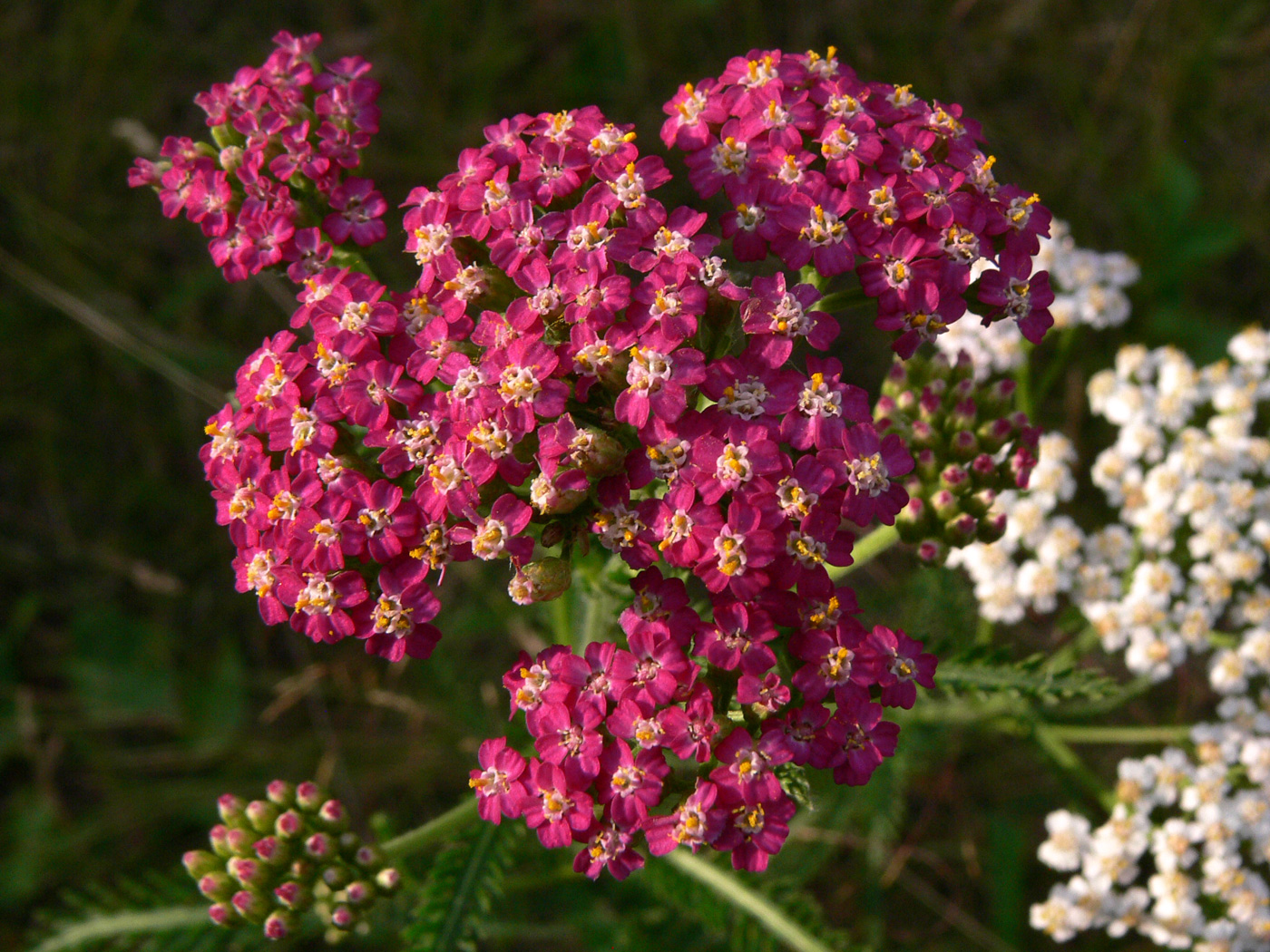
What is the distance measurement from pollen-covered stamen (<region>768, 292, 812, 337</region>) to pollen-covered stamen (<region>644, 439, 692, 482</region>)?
1.48 ft

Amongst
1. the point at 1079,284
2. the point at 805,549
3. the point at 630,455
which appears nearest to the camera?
the point at 805,549

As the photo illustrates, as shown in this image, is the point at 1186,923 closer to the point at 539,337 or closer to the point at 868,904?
the point at 868,904

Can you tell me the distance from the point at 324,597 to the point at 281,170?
5.18ft

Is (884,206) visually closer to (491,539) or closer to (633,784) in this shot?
(491,539)

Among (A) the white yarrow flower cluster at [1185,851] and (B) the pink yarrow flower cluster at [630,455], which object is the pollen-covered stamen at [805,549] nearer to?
(B) the pink yarrow flower cluster at [630,455]

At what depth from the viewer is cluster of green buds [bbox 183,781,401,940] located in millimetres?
3594

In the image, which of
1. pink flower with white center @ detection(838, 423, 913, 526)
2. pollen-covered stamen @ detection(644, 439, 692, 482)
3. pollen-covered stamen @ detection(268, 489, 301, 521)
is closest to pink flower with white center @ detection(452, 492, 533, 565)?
pollen-covered stamen @ detection(644, 439, 692, 482)

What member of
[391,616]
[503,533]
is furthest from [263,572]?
[503,533]

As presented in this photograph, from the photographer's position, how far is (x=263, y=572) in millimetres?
→ 3203

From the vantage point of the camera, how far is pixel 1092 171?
7.23 meters

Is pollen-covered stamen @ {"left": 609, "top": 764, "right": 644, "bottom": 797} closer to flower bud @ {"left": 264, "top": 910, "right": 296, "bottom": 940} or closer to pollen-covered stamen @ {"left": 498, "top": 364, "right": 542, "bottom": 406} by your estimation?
pollen-covered stamen @ {"left": 498, "top": 364, "right": 542, "bottom": 406}

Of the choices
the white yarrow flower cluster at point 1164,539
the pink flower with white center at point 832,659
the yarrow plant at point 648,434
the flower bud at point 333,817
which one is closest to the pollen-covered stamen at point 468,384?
the yarrow plant at point 648,434

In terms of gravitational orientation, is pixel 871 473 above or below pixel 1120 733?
below

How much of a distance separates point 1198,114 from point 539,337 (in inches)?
234
